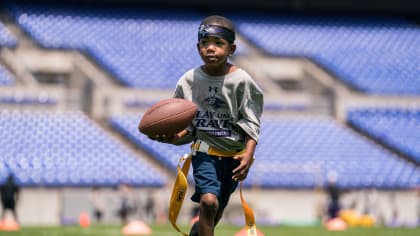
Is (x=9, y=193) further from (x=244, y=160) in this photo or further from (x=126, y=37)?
(x=244, y=160)

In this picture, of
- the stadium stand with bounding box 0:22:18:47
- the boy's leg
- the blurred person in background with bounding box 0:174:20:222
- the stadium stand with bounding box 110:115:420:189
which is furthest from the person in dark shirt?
the boy's leg

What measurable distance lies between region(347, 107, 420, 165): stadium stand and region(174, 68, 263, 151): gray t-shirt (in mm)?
20606

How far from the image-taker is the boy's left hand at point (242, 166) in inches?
253

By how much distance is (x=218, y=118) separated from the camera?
6.55m

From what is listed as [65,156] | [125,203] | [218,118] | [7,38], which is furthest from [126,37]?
[218,118]

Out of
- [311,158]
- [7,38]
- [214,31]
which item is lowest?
[311,158]

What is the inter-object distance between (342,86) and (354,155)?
434 centimetres

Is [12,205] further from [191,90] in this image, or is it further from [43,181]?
[191,90]

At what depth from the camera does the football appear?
Result: 6.30 metres

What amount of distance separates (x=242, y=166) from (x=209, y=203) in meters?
0.39

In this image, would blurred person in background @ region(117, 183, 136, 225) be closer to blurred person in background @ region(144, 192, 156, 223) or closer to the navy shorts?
blurred person in background @ region(144, 192, 156, 223)

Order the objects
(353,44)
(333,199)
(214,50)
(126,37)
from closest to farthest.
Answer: (214,50), (333,199), (126,37), (353,44)

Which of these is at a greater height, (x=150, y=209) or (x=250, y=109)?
A: (x=250, y=109)

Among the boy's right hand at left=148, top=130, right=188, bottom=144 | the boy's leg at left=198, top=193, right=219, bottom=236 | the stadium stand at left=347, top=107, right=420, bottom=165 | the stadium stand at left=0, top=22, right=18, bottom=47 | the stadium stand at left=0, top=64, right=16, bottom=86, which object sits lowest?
the stadium stand at left=347, top=107, right=420, bottom=165
